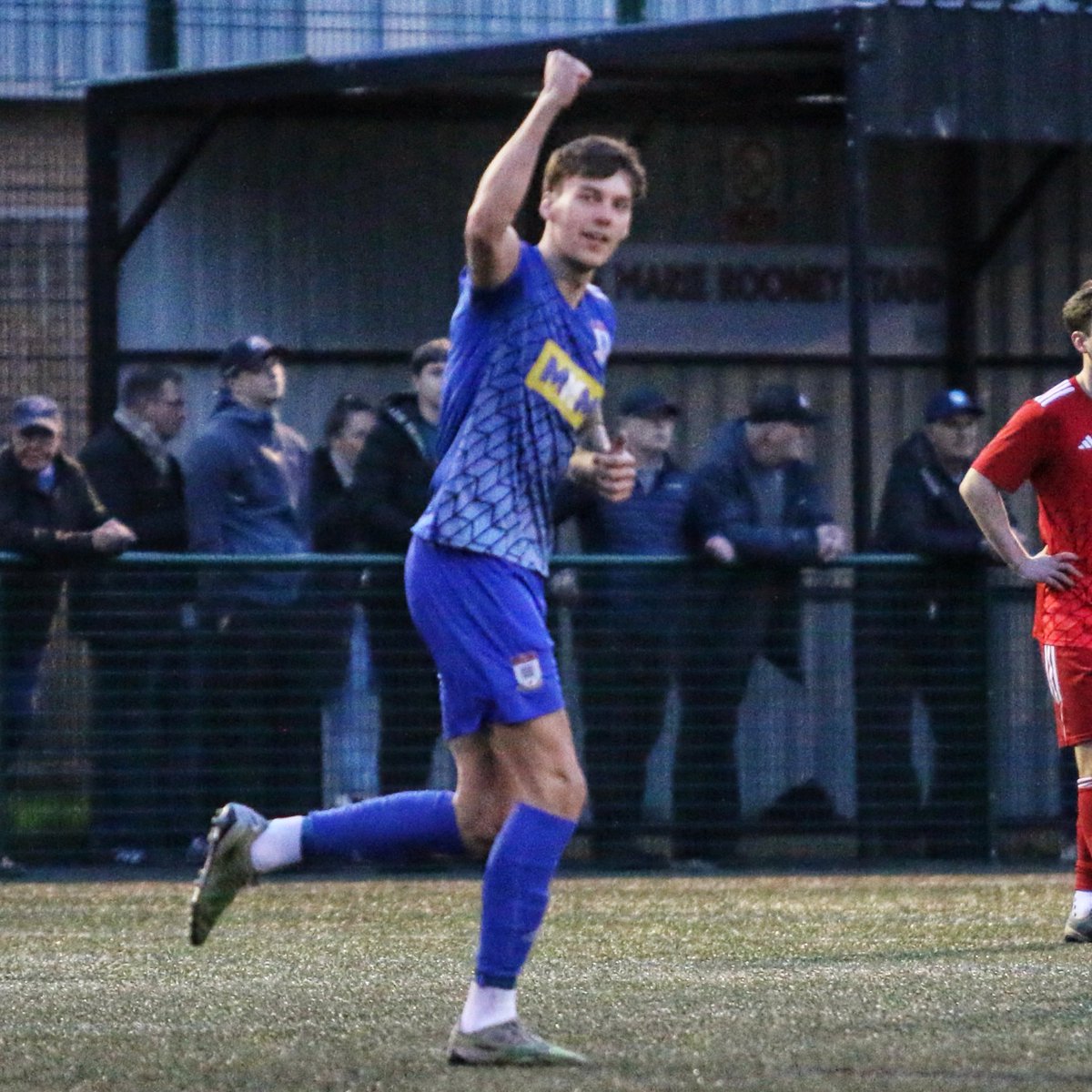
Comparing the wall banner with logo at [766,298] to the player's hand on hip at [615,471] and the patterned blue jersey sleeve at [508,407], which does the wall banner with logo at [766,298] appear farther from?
the patterned blue jersey sleeve at [508,407]

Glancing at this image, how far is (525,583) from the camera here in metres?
5.52

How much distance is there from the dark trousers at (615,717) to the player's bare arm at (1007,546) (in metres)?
2.94

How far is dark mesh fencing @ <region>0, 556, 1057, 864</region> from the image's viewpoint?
10.5m

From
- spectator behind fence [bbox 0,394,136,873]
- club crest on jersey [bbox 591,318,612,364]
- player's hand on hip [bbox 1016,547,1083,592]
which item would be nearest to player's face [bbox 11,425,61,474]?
spectator behind fence [bbox 0,394,136,873]

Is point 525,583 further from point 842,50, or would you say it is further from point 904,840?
point 842,50

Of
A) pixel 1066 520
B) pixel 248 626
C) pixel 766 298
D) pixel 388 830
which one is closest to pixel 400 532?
pixel 248 626

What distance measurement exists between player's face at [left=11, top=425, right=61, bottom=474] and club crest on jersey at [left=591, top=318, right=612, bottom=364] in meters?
5.28

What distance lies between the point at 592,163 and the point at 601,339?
38 centimetres

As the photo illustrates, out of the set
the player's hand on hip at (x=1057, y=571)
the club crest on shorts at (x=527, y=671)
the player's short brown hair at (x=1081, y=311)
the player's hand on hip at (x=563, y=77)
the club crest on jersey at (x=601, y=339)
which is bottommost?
the club crest on shorts at (x=527, y=671)

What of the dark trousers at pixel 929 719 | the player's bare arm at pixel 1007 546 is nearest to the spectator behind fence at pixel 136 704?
the dark trousers at pixel 929 719

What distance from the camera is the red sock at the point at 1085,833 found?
312 inches

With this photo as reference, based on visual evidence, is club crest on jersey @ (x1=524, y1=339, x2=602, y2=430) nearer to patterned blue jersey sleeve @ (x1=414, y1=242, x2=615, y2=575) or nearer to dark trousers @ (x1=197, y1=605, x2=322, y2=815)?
patterned blue jersey sleeve @ (x1=414, y1=242, x2=615, y2=575)

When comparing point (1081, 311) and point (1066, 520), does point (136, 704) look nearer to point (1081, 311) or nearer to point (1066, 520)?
point (1066, 520)

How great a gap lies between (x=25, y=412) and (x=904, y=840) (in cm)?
409
